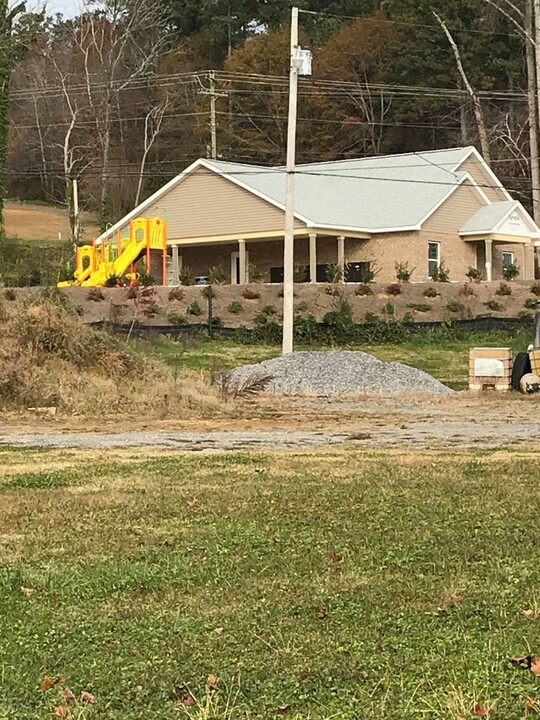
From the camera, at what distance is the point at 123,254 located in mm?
36312

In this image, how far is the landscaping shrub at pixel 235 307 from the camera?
104ft

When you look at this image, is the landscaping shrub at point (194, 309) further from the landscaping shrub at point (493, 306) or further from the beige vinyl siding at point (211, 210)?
the landscaping shrub at point (493, 306)

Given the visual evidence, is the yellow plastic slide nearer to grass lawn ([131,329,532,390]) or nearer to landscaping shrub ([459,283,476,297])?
grass lawn ([131,329,532,390])

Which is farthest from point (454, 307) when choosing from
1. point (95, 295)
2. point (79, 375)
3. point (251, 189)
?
point (79, 375)

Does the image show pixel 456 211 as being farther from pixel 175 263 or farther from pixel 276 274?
pixel 175 263

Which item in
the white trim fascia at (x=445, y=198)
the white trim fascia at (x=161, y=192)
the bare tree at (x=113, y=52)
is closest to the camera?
the white trim fascia at (x=445, y=198)

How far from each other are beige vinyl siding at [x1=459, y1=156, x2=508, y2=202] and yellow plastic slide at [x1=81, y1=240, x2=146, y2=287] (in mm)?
12238

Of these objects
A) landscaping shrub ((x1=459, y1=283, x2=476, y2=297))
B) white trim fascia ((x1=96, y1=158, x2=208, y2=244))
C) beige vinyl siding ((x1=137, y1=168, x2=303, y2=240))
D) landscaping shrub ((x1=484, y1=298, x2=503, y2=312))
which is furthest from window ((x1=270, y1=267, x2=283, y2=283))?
landscaping shrub ((x1=484, y1=298, x2=503, y2=312))

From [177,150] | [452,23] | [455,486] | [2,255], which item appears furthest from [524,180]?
[455,486]

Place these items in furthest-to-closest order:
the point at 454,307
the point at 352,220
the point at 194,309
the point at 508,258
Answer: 1. the point at 508,258
2. the point at 352,220
3. the point at 194,309
4. the point at 454,307

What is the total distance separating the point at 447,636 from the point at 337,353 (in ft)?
60.0

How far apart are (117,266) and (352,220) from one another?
306 inches

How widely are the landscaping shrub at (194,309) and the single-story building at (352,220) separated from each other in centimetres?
318

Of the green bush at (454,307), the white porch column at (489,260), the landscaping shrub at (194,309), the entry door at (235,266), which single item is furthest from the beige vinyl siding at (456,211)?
the landscaping shrub at (194,309)
